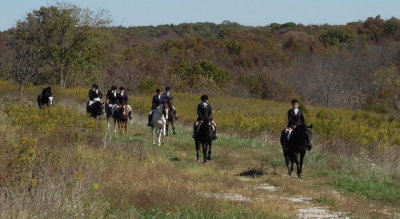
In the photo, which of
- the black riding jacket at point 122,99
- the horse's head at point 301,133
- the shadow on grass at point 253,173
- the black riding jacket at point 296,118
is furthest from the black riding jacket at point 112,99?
the horse's head at point 301,133

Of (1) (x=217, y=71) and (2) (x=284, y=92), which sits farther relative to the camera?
(1) (x=217, y=71)

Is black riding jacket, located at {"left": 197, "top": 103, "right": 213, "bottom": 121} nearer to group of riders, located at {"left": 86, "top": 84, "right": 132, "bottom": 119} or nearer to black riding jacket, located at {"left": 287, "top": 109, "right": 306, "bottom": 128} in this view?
black riding jacket, located at {"left": 287, "top": 109, "right": 306, "bottom": 128}

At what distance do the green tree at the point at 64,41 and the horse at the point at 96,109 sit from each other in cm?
3149

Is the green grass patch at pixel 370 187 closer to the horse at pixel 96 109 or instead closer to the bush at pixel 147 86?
the horse at pixel 96 109

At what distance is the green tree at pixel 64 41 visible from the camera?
58.3m

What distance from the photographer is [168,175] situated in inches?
559

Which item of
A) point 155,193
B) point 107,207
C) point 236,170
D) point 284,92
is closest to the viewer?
point 107,207

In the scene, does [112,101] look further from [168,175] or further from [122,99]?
[168,175]

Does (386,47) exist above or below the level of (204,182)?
above

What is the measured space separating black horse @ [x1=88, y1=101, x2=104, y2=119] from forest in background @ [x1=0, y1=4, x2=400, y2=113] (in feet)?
66.0

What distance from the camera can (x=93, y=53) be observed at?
2355 inches

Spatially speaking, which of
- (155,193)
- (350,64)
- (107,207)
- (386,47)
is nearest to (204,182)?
(155,193)

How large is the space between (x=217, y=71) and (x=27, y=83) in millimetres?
29115

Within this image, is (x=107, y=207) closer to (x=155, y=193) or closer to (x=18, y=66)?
(x=155, y=193)
